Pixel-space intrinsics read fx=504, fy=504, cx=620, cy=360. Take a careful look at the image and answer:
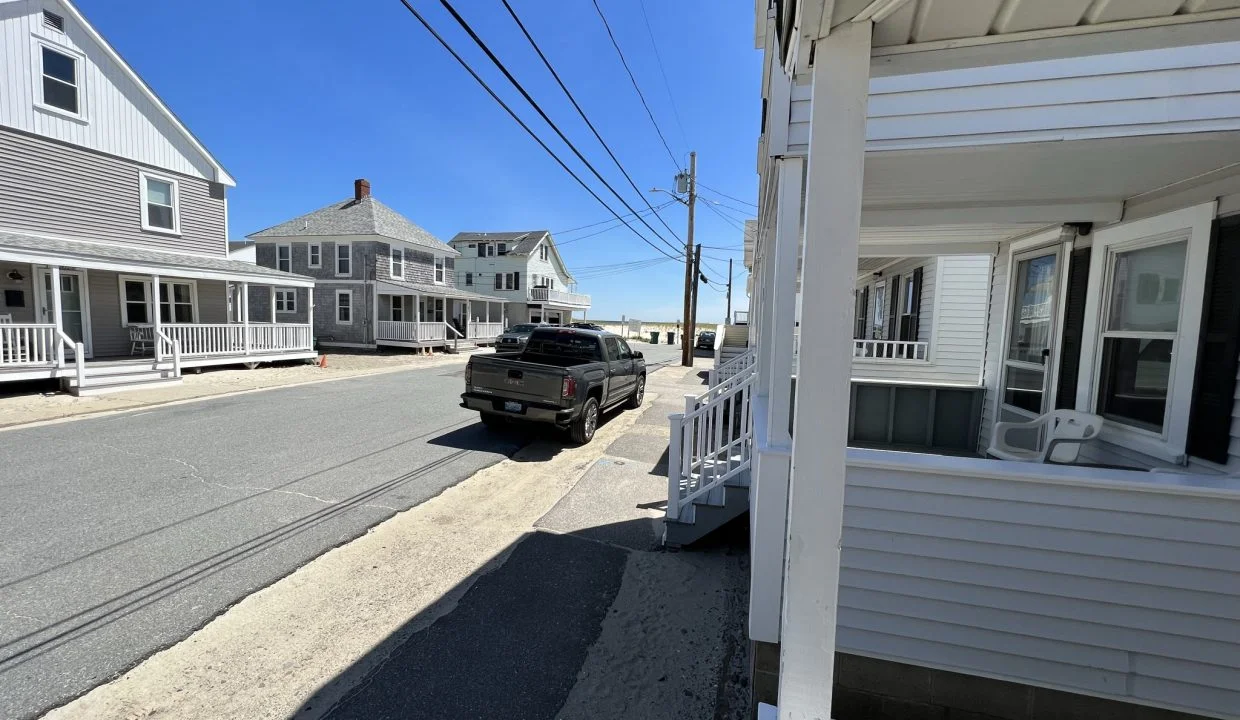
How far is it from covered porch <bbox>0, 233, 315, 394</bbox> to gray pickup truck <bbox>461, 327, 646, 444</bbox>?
347 inches

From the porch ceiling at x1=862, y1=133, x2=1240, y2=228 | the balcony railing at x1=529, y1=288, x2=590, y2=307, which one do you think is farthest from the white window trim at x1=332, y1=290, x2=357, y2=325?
the porch ceiling at x1=862, y1=133, x2=1240, y2=228

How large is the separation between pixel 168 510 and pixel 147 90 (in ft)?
50.3

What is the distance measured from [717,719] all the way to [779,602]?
630 mm

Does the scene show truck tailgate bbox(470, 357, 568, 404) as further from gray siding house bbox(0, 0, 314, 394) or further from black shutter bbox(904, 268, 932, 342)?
gray siding house bbox(0, 0, 314, 394)

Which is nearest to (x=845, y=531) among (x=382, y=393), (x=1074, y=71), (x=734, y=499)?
(x=734, y=499)

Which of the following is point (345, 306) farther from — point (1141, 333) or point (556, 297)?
point (1141, 333)

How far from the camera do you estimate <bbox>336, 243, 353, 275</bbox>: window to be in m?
23.0

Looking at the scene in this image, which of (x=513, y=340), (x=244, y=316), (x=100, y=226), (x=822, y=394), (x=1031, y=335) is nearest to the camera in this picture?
(x=822, y=394)

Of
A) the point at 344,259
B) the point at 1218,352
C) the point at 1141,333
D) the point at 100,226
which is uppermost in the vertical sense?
the point at 344,259

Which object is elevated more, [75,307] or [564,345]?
[75,307]

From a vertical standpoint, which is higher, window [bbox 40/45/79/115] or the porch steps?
window [bbox 40/45/79/115]

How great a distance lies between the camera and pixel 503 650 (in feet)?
9.38

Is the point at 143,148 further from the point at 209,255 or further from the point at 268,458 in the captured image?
the point at 268,458

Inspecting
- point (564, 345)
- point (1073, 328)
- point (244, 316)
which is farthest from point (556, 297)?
point (1073, 328)
